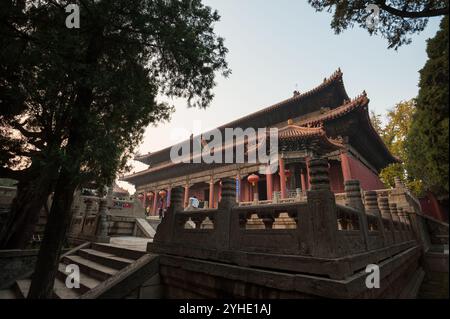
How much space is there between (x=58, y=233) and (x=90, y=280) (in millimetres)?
1578

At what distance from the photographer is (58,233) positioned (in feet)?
12.4

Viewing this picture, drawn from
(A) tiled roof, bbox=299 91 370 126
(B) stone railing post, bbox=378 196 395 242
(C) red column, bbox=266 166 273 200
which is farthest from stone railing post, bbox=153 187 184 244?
(A) tiled roof, bbox=299 91 370 126

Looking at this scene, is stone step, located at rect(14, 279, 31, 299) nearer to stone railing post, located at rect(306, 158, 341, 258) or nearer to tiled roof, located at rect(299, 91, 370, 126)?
stone railing post, located at rect(306, 158, 341, 258)

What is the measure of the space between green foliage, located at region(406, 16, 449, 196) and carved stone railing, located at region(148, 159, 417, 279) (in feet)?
4.32

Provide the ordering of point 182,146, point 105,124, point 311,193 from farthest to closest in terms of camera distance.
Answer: point 182,146 → point 105,124 → point 311,193

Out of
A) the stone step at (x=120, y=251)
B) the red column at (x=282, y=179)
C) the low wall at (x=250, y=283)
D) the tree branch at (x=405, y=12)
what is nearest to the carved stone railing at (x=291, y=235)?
the low wall at (x=250, y=283)

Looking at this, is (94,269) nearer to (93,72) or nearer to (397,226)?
(93,72)

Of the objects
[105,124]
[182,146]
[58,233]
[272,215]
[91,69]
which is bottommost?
[58,233]

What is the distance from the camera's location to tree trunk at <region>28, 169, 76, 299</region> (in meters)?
3.60

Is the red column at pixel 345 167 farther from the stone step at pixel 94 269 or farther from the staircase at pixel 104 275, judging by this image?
the stone step at pixel 94 269
